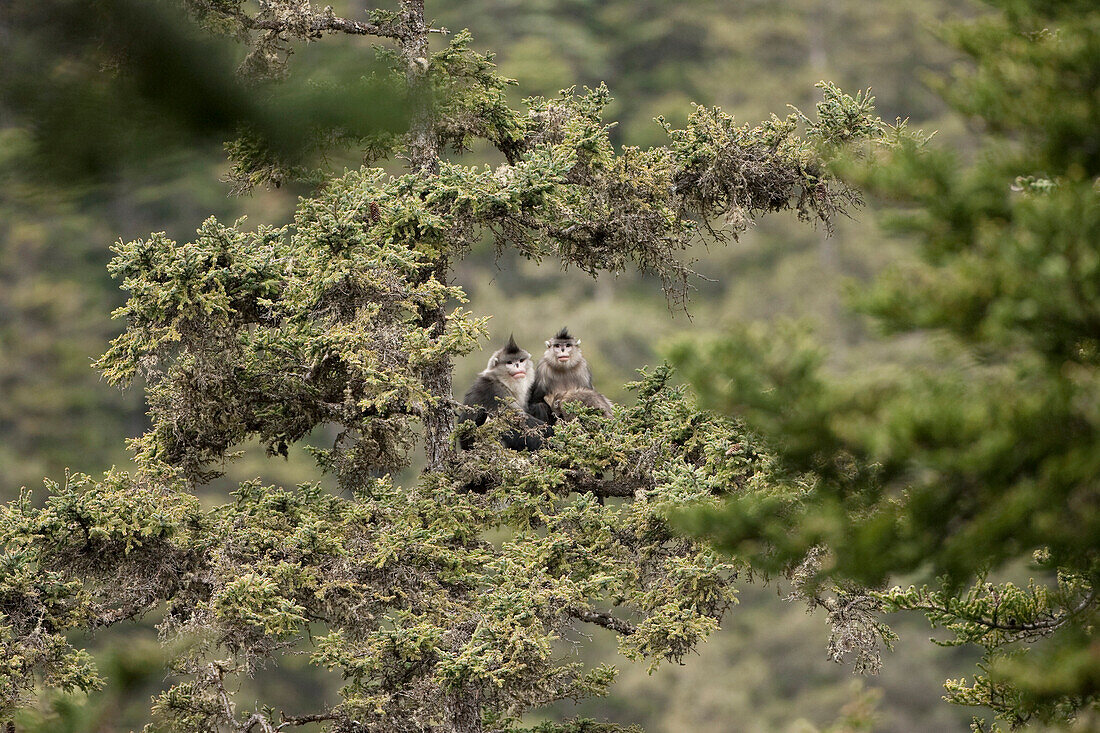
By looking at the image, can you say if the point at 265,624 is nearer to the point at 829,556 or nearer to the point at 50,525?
the point at 50,525

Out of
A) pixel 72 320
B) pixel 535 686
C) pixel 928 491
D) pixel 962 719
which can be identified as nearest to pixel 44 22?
pixel 928 491

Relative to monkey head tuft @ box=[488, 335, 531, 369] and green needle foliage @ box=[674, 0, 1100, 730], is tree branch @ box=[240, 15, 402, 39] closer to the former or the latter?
monkey head tuft @ box=[488, 335, 531, 369]

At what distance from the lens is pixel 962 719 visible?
2552cm

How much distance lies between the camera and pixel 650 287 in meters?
29.3

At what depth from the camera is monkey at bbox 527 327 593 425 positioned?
33.0 ft

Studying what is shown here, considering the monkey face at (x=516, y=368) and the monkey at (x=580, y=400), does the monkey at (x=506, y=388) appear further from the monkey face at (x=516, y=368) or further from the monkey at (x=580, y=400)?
the monkey at (x=580, y=400)

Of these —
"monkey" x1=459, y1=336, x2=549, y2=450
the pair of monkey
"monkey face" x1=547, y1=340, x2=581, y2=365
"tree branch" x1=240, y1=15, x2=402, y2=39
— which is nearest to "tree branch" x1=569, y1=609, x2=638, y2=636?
"monkey" x1=459, y1=336, x2=549, y2=450

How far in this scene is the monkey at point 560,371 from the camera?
10055 mm

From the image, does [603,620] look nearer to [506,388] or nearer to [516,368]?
[506,388]

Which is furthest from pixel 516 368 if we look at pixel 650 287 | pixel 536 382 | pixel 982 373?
pixel 650 287

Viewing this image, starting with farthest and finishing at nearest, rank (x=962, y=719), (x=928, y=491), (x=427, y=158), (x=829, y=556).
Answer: (x=962, y=719) < (x=427, y=158) < (x=829, y=556) < (x=928, y=491)

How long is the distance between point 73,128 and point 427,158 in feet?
16.4

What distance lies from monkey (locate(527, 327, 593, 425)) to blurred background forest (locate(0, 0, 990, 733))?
3997 millimetres

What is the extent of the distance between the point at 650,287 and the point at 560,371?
19408 millimetres
